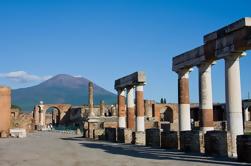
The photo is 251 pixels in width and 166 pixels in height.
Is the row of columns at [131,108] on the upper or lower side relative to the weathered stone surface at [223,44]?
lower

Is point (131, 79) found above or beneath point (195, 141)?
above

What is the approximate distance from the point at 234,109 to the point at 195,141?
2.23m

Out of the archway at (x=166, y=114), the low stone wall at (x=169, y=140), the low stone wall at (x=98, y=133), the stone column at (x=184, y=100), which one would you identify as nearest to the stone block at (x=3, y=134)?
the low stone wall at (x=98, y=133)

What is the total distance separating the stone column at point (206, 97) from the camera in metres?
18.3

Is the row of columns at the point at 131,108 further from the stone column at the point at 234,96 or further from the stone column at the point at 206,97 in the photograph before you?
the stone column at the point at 234,96

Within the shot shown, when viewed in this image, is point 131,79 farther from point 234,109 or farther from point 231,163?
point 231,163

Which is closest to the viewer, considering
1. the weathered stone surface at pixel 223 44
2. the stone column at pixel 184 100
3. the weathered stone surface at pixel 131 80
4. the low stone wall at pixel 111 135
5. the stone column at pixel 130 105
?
the weathered stone surface at pixel 223 44

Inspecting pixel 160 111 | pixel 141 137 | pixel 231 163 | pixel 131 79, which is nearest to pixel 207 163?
pixel 231 163

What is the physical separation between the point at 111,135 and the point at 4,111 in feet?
32.7

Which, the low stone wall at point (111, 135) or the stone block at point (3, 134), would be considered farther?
the stone block at point (3, 134)

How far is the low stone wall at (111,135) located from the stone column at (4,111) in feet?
28.6

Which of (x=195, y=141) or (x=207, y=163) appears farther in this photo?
(x=195, y=141)

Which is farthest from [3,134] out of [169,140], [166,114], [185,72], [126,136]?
[166,114]

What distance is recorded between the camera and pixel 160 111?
57.7 m
